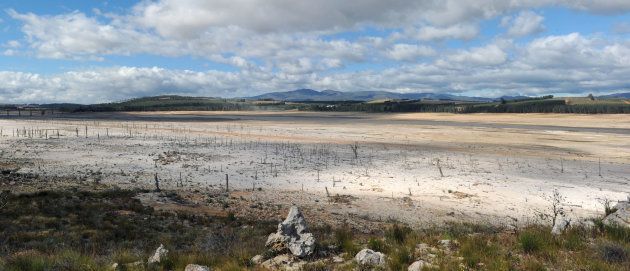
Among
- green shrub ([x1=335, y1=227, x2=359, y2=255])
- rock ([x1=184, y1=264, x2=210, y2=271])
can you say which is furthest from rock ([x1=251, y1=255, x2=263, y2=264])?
green shrub ([x1=335, y1=227, x2=359, y2=255])

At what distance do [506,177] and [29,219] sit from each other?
2484cm

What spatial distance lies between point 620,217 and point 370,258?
23.3 ft

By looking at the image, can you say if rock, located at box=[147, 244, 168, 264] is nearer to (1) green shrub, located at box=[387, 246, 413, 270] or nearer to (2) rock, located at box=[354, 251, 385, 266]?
(2) rock, located at box=[354, 251, 385, 266]

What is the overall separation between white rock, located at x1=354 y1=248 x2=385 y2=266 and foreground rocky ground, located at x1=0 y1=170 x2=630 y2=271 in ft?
0.06

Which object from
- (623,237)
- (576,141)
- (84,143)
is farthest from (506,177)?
(84,143)

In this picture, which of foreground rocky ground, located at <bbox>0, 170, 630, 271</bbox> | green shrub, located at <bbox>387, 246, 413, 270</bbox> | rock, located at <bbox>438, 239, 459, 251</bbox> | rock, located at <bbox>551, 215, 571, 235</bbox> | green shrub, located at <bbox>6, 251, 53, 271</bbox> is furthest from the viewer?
rock, located at <bbox>551, 215, 571, 235</bbox>

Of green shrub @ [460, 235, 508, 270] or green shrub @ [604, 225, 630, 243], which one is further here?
green shrub @ [604, 225, 630, 243]

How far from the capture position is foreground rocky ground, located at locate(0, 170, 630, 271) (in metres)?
8.55

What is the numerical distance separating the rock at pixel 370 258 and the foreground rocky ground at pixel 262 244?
0.02 metres

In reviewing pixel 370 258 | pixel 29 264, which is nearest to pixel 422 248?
pixel 370 258

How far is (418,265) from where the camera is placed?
825cm

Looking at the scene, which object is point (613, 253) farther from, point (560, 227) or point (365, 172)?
point (365, 172)

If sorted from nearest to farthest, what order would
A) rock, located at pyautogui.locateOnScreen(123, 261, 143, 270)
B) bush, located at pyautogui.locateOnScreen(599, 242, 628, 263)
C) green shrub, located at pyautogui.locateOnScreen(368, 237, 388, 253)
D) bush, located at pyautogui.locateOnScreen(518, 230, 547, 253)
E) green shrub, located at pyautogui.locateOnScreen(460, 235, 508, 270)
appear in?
green shrub, located at pyautogui.locateOnScreen(460, 235, 508, 270) < bush, located at pyautogui.locateOnScreen(599, 242, 628, 263) < rock, located at pyautogui.locateOnScreen(123, 261, 143, 270) < bush, located at pyautogui.locateOnScreen(518, 230, 547, 253) < green shrub, located at pyautogui.locateOnScreen(368, 237, 388, 253)

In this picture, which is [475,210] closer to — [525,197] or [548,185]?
[525,197]
